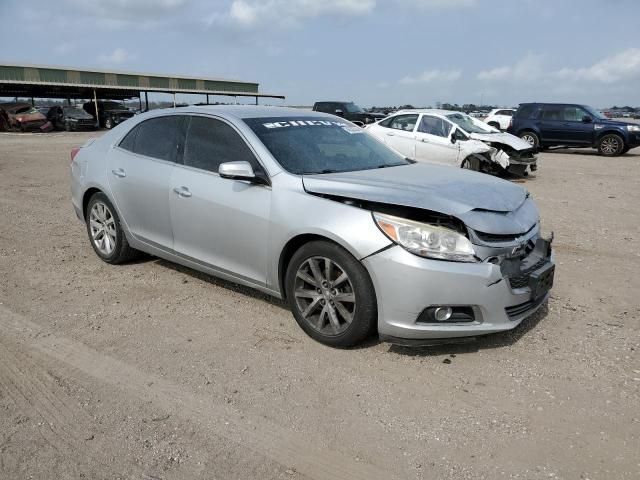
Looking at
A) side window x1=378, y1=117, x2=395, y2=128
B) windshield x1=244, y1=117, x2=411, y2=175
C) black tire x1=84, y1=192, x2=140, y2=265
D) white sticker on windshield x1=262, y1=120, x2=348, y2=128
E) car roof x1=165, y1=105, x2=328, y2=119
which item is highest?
car roof x1=165, y1=105, x2=328, y2=119

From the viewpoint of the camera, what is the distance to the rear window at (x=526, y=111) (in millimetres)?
20000

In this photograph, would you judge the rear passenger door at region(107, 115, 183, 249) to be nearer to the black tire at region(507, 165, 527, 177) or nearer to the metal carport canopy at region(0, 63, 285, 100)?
the black tire at region(507, 165, 527, 177)

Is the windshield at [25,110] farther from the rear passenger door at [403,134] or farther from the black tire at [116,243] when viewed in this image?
the black tire at [116,243]

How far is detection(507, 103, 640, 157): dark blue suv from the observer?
18891 mm

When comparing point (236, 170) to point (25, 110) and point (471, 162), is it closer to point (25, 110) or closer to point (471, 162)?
point (471, 162)

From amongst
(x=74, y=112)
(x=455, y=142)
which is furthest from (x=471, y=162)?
(x=74, y=112)

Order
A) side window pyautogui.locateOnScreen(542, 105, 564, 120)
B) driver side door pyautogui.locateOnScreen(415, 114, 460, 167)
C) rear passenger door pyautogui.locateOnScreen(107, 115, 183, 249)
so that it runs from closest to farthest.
→ 1. rear passenger door pyautogui.locateOnScreen(107, 115, 183, 249)
2. driver side door pyautogui.locateOnScreen(415, 114, 460, 167)
3. side window pyautogui.locateOnScreen(542, 105, 564, 120)

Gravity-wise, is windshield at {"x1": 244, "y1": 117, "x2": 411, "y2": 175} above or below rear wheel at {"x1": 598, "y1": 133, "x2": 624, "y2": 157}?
above

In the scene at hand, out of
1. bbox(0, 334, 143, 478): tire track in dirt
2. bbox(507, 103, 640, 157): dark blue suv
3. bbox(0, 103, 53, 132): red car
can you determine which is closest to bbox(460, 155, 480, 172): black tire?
bbox(507, 103, 640, 157): dark blue suv

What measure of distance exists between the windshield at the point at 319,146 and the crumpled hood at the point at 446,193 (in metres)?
0.22

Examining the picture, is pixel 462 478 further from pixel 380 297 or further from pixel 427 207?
pixel 427 207

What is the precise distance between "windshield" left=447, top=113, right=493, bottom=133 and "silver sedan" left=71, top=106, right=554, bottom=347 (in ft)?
27.3

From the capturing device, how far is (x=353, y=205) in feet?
11.7

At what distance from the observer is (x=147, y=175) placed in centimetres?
480
